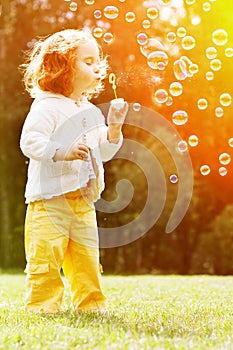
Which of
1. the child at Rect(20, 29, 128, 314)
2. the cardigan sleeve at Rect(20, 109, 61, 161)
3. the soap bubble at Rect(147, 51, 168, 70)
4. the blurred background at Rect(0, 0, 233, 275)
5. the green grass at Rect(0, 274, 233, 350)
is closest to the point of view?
the green grass at Rect(0, 274, 233, 350)

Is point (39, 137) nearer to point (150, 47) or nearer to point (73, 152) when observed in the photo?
point (73, 152)

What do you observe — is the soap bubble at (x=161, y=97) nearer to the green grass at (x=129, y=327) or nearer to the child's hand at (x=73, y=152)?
the green grass at (x=129, y=327)

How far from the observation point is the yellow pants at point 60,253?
357 centimetres

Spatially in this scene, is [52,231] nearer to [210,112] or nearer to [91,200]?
[91,200]

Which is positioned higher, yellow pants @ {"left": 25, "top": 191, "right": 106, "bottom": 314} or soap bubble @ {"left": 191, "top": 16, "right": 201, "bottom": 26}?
soap bubble @ {"left": 191, "top": 16, "right": 201, "bottom": 26}

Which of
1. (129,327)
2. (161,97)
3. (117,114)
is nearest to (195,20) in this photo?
(161,97)

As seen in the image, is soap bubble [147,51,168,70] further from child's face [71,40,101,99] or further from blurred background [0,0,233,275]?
blurred background [0,0,233,275]

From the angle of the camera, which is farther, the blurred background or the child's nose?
the blurred background

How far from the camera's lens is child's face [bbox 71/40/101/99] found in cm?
380

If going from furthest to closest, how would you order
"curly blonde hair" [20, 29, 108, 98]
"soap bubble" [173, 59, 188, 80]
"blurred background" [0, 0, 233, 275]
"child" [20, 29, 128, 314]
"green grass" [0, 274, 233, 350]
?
"blurred background" [0, 0, 233, 275], "soap bubble" [173, 59, 188, 80], "curly blonde hair" [20, 29, 108, 98], "child" [20, 29, 128, 314], "green grass" [0, 274, 233, 350]

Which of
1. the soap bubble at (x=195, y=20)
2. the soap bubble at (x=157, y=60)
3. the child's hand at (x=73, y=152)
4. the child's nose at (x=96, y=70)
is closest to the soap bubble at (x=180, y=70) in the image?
the soap bubble at (x=157, y=60)

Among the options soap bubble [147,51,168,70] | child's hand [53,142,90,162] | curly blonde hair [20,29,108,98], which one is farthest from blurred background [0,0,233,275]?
child's hand [53,142,90,162]

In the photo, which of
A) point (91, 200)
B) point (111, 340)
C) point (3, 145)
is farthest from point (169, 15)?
point (111, 340)

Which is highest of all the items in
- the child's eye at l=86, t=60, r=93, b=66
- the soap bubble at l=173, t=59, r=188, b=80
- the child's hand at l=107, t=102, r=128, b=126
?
the soap bubble at l=173, t=59, r=188, b=80
